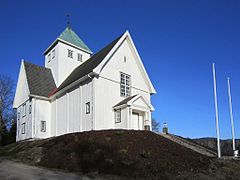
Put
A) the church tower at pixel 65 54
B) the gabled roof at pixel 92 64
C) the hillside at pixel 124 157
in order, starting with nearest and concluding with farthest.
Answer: the hillside at pixel 124 157, the gabled roof at pixel 92 64, the church tower at pixel 65 54

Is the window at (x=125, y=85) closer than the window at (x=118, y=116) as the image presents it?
No

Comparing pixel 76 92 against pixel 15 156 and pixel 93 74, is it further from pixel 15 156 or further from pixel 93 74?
pixel 15 156

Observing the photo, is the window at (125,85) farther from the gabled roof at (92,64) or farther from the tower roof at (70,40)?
the tower roof at (70,40)

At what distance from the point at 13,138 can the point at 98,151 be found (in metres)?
26.7

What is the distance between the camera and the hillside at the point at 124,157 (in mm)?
11133

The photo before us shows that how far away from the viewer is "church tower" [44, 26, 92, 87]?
1172 inches

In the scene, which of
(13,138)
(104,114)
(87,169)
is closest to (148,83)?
(104,114)

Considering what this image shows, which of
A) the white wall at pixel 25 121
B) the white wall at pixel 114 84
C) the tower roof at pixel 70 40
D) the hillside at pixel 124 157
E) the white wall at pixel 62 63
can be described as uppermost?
the tower roof at pixel 70 40

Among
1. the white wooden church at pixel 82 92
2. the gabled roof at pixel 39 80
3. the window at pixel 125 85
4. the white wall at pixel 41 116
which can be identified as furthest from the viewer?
the gabled roof at pixel 39 80

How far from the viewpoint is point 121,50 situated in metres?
23.5

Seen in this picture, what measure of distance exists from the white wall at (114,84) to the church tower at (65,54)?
920 cm

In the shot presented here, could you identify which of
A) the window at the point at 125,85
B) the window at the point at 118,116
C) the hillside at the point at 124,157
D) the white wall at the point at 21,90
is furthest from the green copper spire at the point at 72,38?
the hillside at the point at 124,157

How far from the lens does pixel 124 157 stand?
12.0m

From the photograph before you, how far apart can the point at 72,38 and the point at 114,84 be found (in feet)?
43.8
